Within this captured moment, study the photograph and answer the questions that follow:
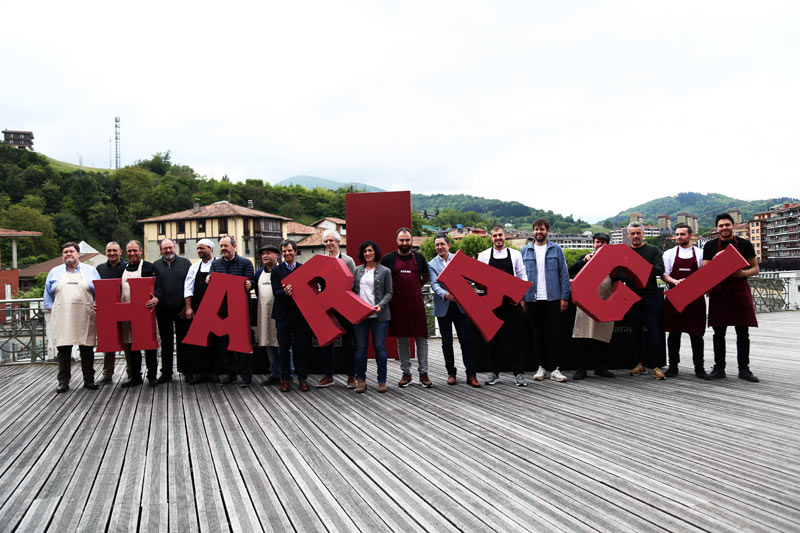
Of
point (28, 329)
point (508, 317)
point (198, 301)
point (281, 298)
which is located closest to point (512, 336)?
point (508, 317)

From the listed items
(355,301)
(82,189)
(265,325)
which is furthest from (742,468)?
(82,189)

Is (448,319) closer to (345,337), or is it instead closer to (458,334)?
(458,334)

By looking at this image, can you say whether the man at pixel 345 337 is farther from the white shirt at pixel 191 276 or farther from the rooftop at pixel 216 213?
the rooftop at pixel 216 213

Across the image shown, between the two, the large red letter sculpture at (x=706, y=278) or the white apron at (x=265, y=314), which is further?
the white apron at (x=265, y=314)

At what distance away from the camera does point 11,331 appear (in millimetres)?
9094

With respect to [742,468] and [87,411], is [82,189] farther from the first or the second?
[742,468]

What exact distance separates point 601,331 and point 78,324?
20.4ft

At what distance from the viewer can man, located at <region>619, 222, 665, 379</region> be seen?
6.24 metres

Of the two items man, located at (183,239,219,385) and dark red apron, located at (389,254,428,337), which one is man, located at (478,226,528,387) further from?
man, located at (183,239,219,385)

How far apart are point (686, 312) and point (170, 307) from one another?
6152 mm

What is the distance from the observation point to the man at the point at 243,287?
6.38m

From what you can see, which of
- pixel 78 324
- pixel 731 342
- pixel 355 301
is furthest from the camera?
pixel 731 342

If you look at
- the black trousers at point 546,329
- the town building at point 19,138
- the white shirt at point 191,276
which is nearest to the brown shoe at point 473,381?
the black trousers at point 546,329

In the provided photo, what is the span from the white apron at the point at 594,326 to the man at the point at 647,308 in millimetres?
229
